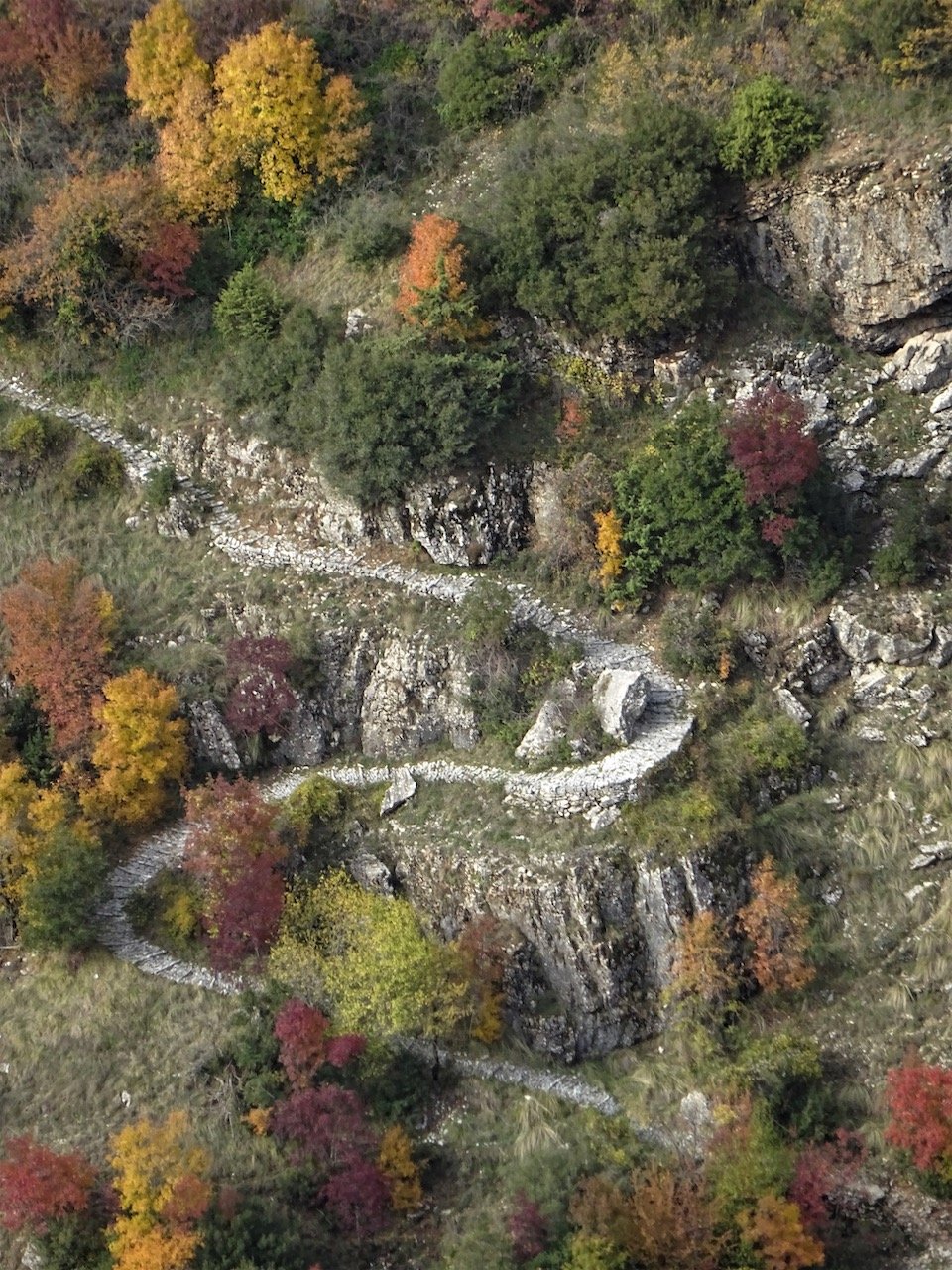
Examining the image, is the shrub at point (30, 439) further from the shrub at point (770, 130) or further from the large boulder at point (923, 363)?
the large boulder at point (923, 363)

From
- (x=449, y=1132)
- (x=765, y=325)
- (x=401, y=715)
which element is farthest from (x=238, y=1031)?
(x=765, y=325)

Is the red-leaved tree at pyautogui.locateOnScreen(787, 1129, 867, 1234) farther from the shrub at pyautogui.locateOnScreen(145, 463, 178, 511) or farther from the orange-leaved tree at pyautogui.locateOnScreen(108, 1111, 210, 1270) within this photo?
the shrub at pyautogui.locateOnScreen(145, 463, 178, 511)

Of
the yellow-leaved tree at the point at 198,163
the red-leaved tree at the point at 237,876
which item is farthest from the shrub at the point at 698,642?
the yellow-leaved tree at the point at 198,163

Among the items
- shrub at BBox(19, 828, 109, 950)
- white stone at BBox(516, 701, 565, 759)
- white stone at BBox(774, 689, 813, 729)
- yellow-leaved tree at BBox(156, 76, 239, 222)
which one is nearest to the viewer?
shrub at BBox(19, 828, 109, 950)

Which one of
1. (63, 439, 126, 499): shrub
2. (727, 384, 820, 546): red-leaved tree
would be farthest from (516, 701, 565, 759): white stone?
(63, 439, 126, 499): shrub

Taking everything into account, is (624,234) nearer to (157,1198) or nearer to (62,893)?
(62,893)

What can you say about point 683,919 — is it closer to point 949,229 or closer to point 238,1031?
point 238,1031
